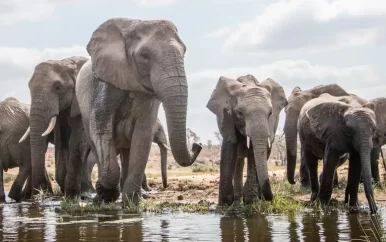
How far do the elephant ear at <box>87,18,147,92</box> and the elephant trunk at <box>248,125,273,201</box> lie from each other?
174 cm

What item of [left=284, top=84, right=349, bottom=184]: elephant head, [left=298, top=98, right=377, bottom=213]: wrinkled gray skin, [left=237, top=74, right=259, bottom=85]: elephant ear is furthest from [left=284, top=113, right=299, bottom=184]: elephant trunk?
[left=237, top=74, right=259, bottom=85]: elephant ear

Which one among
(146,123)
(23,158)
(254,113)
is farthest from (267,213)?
(23,158)

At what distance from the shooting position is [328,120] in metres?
12.5

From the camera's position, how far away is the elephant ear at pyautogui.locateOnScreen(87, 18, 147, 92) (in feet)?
37.3

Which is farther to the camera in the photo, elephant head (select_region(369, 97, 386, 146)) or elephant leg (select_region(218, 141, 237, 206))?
elephant head (select_region(369, 97, 386, 146))

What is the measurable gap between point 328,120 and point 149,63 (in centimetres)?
331

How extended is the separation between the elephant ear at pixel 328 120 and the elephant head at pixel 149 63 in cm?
229

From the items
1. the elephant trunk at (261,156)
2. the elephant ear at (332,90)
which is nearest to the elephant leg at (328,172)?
the elephant trunk at (261,156)

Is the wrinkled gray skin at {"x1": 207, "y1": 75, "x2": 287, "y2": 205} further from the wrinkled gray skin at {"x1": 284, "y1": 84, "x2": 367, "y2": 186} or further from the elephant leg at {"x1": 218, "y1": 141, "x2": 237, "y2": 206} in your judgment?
the wrinkled gray skin at {"x1": 284, "y1": 84, "x2": 367, "y2": 186}

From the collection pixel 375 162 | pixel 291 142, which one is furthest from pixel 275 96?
pixel 375 162

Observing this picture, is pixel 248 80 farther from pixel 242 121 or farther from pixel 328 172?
pixel 328 172

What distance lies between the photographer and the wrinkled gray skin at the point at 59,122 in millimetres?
14516

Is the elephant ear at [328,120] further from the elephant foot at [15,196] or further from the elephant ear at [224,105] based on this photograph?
the elephant foot at [15,196]

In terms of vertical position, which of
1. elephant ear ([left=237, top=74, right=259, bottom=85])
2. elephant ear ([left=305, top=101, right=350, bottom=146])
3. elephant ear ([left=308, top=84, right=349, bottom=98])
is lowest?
elephant ear ([left=305, top=101, right=350, bottom=146])
